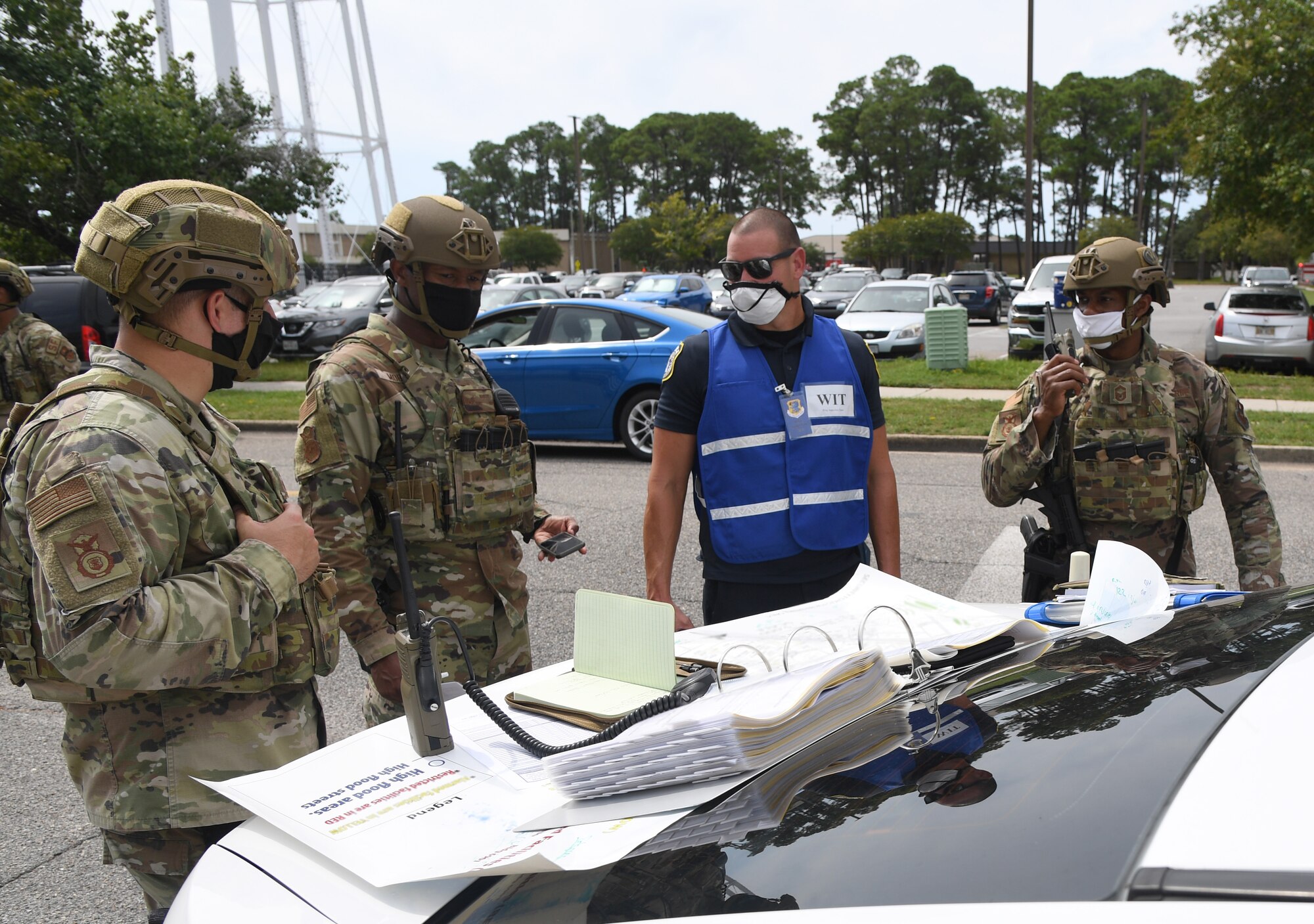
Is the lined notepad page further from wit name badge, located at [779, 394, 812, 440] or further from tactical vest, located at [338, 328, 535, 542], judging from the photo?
wit name badge, located at [779, 394, 812, 440]

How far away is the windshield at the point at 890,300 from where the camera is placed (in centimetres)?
1920

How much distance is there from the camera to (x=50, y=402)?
186 centimetres

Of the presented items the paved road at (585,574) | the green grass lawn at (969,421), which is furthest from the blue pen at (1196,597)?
the green grass lawn at (969,421)

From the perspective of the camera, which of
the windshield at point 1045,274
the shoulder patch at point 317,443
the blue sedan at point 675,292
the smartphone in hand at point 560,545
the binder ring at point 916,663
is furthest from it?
the blue sedan at point 675,292

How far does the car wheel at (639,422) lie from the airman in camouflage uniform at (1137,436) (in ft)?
22.6

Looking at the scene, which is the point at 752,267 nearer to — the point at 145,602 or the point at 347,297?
the point at 145,602

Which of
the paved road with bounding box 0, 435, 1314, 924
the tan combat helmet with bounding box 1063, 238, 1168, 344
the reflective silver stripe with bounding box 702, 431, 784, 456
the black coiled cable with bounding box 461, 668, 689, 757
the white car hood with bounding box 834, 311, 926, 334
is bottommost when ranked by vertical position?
the paved road with bounding box 0, 435, 1314, 924

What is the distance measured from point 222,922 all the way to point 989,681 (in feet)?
4.09

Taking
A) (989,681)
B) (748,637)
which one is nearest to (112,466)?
(748,637)

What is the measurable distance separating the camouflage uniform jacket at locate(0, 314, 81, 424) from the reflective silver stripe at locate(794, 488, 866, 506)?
5179mm

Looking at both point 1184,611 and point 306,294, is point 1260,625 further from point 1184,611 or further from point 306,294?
point 306,294

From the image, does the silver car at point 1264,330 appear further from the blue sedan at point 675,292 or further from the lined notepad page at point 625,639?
the lined notepad page at point 625,639

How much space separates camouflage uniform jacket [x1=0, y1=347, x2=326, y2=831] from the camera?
1.71 meters

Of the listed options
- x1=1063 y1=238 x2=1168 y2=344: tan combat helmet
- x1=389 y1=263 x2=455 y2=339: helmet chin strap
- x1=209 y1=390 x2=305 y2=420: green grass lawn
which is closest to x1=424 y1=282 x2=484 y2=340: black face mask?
x1=389 y1=263 x2=455 y2=339: helmet chin strap
